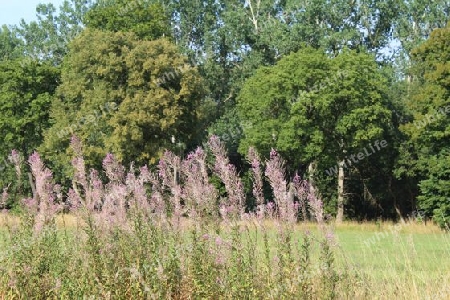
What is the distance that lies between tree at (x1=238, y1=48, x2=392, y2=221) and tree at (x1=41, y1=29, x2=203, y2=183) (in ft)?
13.7

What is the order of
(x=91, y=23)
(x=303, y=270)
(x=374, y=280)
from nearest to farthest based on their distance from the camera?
(x=303, y=270) → (x=374, y=280) → (x=91, y=23)

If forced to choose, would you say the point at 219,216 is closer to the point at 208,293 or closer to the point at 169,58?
the point at 208,293

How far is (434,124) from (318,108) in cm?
659

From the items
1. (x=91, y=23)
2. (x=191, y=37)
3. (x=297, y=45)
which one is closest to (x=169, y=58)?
(x=91, y=23)

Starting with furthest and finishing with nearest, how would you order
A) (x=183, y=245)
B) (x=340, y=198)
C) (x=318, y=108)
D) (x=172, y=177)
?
1. (x=340, y=198)
2. (x=318, y=108)
3. (x=172, y=177)
4. (x=183, y=245)

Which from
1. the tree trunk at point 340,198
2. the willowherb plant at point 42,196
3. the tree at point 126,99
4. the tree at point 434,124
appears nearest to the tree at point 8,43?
the tree at point 126,99

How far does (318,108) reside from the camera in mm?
38688

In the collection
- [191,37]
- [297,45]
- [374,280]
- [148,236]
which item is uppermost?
[191,37]

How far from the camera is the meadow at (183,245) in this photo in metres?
6.56

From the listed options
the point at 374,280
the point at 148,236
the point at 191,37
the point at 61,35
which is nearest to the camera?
the point at 148,236

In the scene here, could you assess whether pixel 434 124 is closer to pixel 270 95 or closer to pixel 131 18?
pixel 270 95

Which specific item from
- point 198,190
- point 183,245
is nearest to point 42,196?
point 183,245

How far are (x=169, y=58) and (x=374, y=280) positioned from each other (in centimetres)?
3142

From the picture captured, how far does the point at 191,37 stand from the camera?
53656 mm
